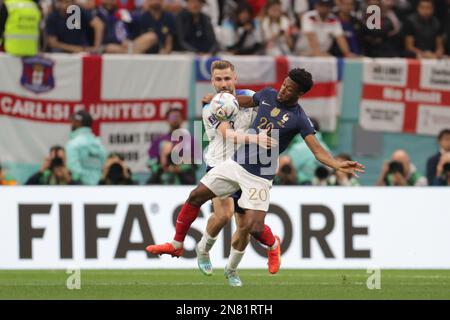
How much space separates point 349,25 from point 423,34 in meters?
1.34

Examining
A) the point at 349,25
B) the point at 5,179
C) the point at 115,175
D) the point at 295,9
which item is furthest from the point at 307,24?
the point at 5,179

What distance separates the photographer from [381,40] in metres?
22.6

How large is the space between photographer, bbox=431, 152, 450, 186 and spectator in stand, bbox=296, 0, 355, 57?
3244mm

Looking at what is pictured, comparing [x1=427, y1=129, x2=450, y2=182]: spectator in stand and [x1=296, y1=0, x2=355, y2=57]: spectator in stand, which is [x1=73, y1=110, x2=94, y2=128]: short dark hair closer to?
[x1=296, y1=0, x2=355, y2=57]: spectator in stand

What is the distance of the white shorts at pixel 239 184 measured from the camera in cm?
1384

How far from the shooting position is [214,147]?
47.5ft

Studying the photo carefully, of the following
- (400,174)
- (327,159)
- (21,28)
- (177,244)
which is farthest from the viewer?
(21,28)

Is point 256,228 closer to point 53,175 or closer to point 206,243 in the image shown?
point 206,243

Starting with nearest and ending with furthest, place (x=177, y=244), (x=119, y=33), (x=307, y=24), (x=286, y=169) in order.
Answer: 1. (x=177, y=244)
2. (x=286, y=169)
3. (x=119, y=33)
4. (x=307, y=24)

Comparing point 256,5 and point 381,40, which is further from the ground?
point 256,5

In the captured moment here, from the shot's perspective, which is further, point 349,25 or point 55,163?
point 349,25

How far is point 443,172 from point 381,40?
3551mm

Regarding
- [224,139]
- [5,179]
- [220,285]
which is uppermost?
[224,139]
